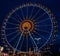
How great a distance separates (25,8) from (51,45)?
0.63 metres

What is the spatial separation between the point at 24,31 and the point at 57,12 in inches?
19.9

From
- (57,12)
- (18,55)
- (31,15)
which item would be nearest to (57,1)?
(57,12)

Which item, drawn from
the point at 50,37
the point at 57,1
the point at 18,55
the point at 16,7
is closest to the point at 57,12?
the point at 57,1

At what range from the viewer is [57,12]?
302 centimetres

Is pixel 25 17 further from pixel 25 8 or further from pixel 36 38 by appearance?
pixel 36 38

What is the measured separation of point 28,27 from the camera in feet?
10.1

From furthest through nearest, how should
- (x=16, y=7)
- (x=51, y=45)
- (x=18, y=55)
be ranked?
(x=16, y=7) → (x=51, y=45) → (x=18, y=55)

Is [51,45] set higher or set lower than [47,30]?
lower

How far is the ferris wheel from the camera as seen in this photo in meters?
3.04

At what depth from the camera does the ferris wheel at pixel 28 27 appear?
9.97 feet

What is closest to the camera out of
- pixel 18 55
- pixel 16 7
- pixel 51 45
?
pixel 18 55

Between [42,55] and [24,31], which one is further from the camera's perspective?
[24,31]

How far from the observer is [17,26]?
10.3 ft

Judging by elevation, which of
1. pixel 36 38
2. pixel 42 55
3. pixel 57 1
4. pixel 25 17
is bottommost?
pixel 42 55
